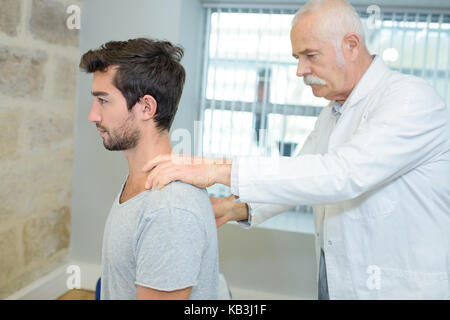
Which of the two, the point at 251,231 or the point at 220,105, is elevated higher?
the point at 220,105

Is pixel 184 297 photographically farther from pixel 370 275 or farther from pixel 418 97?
pixel 418 97

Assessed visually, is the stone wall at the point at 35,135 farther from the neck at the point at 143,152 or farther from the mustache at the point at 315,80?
the mustache at the point at 315,80

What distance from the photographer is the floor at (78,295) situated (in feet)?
8.02

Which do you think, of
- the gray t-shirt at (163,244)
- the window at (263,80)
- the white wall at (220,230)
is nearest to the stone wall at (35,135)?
the white wall at (220,230)

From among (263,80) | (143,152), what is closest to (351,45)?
(143,152)

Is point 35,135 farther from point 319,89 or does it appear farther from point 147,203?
point 319,89

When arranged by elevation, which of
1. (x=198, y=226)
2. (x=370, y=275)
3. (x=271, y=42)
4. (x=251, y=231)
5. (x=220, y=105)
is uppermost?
(x=271, y=42)

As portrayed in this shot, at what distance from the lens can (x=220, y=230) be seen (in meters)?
2.57

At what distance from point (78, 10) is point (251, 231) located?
160cm

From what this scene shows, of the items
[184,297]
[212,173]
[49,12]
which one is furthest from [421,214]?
[49,12]

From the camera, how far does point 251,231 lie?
254 centimetres

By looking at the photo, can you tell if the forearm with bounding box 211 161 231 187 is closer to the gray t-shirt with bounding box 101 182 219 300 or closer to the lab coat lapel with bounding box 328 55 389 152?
the gray t-shirt with bounding box 101 182 219 300

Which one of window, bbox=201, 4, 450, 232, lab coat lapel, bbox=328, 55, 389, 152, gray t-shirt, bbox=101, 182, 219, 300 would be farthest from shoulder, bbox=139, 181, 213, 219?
window, bbox=201, 4, 450, 232

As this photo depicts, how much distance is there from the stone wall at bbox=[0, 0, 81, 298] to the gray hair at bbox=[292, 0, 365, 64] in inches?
52.3
